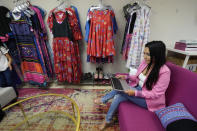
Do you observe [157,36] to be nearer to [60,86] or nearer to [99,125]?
[99,125]

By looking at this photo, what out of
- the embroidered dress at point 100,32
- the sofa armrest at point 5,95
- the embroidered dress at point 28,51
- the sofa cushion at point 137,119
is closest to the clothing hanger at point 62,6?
A: the embroidered dress at point 100,32

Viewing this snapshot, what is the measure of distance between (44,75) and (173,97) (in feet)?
6.48

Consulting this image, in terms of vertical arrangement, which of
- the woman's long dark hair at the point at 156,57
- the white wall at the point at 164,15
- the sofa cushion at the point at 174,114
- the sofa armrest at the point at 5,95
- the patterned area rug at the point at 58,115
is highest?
the white wall at the point at 164,15

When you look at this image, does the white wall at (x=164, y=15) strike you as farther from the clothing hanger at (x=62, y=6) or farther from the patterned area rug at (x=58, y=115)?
the patterned area rug at (x=58, y=115)

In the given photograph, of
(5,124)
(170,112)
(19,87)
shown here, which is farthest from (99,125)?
(19,87)

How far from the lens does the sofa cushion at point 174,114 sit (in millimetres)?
A: 654

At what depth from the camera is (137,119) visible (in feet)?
2.64

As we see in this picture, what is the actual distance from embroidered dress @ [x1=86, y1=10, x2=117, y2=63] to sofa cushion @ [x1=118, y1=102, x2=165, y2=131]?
35.3 inches

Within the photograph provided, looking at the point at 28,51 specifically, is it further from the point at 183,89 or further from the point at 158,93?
the point at 183,89

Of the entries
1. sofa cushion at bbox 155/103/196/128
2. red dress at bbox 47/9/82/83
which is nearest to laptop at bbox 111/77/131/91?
sofa cushion at bbox 155/103/196/128

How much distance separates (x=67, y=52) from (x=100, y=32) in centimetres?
66

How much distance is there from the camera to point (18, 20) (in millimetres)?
1514

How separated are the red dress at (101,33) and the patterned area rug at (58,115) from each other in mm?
796

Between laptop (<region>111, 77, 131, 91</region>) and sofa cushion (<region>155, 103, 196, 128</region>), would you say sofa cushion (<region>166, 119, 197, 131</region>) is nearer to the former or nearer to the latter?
sofa cushion (<region>155, 103, 196, 128</region>)
